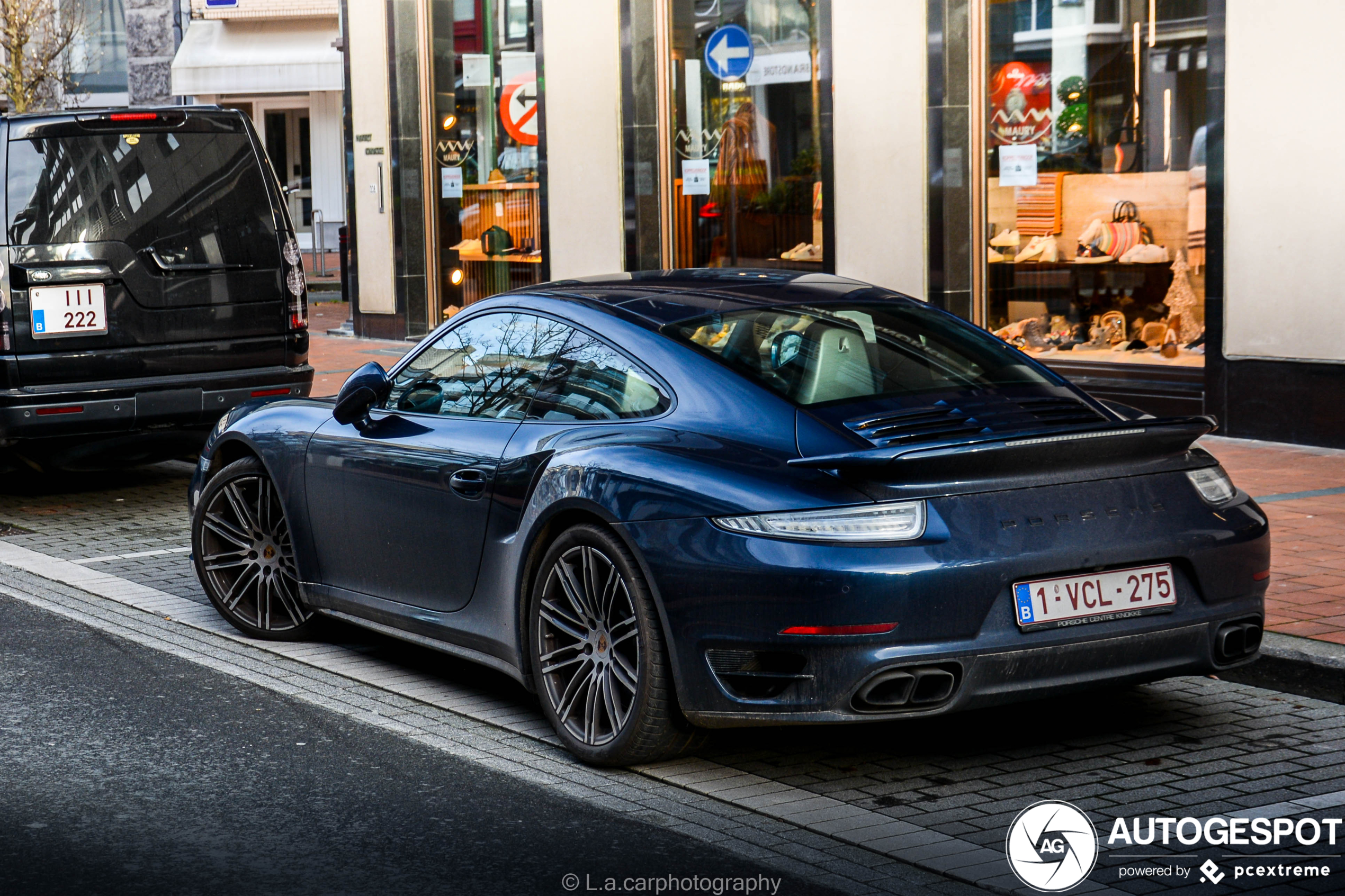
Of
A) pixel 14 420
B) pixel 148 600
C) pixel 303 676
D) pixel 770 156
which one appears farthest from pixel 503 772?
pixel 770 156

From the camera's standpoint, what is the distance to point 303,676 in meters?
6.24

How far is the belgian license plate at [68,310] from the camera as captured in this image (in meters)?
9.28

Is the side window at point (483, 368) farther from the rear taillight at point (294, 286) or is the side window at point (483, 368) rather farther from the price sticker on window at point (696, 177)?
the price sticker on window at point (696, 177)

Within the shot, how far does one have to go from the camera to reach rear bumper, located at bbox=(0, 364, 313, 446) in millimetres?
9305

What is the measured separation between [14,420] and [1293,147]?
7.18 metres

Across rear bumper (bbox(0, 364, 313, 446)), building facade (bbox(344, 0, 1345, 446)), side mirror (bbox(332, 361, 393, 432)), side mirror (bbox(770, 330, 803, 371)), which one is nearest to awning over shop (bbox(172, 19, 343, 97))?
building facade (bbox(344, 0, 1345, 446))

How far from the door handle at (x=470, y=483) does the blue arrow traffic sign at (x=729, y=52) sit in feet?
31.4

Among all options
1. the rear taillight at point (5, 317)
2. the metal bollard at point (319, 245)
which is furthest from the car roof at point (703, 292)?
the metal bollard at point (319, 245)

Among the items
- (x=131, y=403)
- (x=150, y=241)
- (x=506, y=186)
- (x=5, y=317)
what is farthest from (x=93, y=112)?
(x=506, y=186)

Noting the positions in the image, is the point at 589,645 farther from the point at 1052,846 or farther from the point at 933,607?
the point at 1052,846

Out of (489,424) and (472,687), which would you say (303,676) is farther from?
(489,424)

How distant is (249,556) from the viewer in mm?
6812

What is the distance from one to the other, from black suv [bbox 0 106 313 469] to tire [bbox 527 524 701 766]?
198 inches

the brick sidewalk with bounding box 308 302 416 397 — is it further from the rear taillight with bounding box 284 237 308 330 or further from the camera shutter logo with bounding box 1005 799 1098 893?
the camera shutter logo with bounding box 1005 799 1098 893
